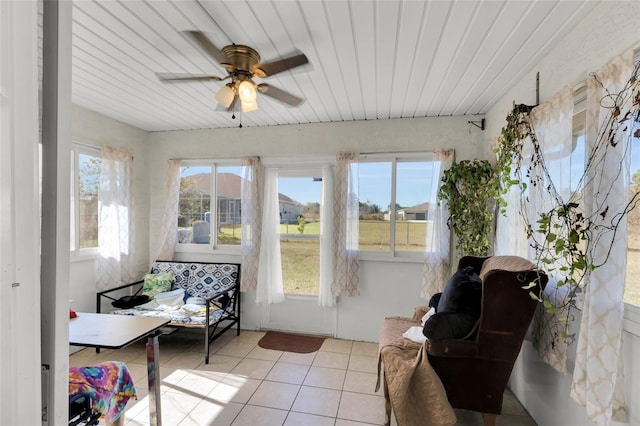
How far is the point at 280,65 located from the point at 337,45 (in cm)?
45

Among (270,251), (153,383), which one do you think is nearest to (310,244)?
(270,251)

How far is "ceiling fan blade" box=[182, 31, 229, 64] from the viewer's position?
1.47m

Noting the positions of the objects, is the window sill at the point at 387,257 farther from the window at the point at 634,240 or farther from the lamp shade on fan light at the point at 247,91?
the lamp shade on fan light at the point at 247,91

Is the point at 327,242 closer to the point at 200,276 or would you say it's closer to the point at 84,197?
the point at 200,276

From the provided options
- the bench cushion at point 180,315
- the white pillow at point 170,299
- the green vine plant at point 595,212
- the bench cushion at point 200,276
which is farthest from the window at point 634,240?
the white pillow at point 170,299

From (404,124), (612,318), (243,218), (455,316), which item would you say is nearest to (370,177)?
(404,124)

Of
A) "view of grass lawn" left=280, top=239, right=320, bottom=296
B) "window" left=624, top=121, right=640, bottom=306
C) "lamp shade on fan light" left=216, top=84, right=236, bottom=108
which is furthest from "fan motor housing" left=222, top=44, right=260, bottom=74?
"view of grass lawn" left=280, top=239, right=320, bottom=296

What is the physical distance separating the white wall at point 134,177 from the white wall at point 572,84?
3.63 m

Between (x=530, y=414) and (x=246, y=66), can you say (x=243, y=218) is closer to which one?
(x=246, y=66)

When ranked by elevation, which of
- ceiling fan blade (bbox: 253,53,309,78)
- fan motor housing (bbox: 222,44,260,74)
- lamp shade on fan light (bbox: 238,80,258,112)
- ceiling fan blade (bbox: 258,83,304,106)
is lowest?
lamp shade on fan light (bbox: 238,80,258,112)

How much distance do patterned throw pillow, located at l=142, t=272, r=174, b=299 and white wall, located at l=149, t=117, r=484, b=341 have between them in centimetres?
51

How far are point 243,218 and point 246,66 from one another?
2.13m

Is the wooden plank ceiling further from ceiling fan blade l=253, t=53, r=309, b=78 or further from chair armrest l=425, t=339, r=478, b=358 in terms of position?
chair armrest l=425, t=339, r=478, b=358

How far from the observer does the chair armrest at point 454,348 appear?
1850 mm
